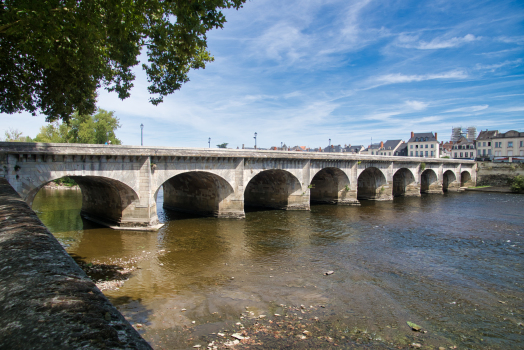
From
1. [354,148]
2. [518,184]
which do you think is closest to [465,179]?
[518,184]

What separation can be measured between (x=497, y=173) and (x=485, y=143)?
26.1 m

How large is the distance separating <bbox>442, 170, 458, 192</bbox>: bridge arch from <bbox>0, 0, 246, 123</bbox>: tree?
5292 centimetres

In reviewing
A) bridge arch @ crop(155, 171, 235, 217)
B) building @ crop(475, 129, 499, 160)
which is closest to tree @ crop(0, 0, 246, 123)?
bridge arch @ crop(155, 171, 235, 217)

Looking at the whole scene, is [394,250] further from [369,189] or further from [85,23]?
[369,189]

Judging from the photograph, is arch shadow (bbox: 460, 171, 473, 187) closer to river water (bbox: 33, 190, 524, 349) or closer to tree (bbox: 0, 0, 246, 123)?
river water (bbox: 33, 190, 524, 349)

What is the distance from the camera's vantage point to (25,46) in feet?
29.2

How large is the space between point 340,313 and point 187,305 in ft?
16.6

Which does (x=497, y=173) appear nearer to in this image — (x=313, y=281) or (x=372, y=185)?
(x=372, y=185)

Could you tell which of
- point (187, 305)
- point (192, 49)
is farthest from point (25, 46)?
point (187, 305)

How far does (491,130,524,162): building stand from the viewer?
69562 mm

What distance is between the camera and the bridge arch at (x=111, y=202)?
21062 millimetres

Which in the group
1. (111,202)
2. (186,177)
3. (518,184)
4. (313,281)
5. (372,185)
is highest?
(186,177)

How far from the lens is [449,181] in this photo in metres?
54.7

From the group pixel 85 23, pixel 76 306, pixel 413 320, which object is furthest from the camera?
pixel 413 320
